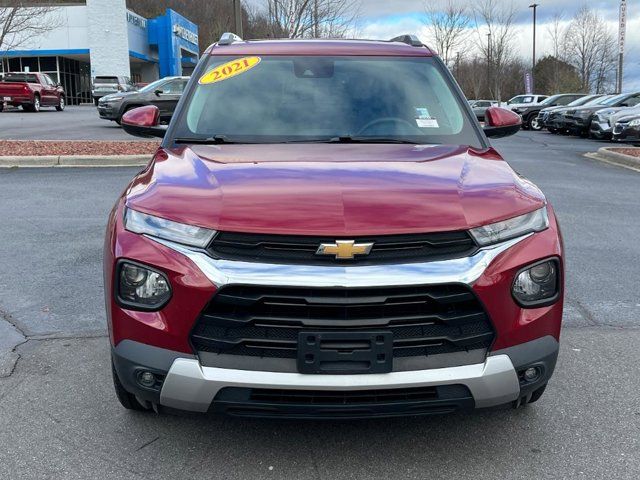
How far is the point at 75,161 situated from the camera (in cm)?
1232

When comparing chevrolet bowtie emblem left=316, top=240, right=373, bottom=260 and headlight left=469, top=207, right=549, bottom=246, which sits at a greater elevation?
headlight left=469, top=207, right=549, bottom=246

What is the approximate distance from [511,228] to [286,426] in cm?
138

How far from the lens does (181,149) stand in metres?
3.45

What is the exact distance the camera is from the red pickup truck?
101 ft

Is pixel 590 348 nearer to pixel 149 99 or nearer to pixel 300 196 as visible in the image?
pixel 300 196

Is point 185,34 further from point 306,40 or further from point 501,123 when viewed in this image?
point 501,123

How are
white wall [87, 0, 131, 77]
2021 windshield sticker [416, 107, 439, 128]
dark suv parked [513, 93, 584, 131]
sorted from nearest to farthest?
1. 2021 windshield sticker [416, 107, 439, 128]
2. dark suv parked [513, 93, 584, 131]
3. white wall [87, 0, 131, 77]

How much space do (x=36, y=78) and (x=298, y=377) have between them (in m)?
34.2

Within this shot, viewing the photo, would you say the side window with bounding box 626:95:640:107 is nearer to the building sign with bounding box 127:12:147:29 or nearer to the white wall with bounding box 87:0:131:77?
the white wall with bounding box 87:0:131:77

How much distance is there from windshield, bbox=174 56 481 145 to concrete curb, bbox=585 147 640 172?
1102cm

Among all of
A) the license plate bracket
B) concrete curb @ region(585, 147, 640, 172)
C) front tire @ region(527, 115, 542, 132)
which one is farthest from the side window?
the license plate bracket

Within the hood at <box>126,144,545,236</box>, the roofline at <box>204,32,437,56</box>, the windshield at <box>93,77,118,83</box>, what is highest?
the windshield at <box>93,77,118,83</box>

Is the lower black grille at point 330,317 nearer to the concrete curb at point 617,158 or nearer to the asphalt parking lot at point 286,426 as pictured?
the asphalt parking lot at point 286,426

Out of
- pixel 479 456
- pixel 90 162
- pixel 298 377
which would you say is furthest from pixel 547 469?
pixel 90 162
